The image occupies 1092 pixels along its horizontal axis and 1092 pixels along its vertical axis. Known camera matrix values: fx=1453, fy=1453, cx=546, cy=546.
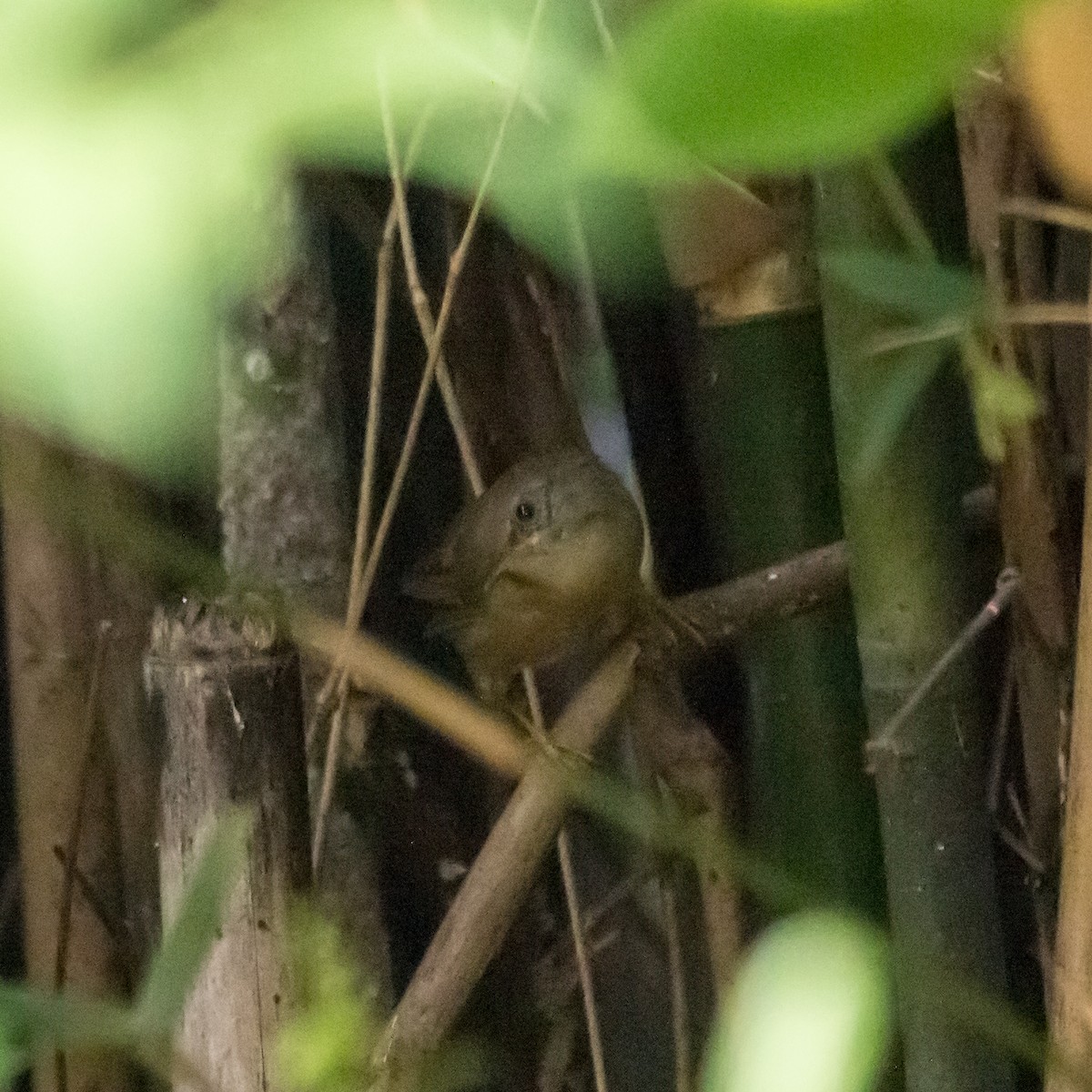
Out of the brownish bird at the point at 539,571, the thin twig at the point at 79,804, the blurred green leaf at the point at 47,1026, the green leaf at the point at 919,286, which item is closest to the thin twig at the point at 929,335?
the green leaf at the point at 919,286

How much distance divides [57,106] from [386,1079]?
1.67 feet

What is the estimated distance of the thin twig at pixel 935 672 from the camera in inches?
26.9

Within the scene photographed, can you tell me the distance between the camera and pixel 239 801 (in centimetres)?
61

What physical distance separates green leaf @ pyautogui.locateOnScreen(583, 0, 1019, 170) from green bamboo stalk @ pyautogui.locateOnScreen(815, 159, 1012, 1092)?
1.55 feet

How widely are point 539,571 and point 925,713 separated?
536 mm

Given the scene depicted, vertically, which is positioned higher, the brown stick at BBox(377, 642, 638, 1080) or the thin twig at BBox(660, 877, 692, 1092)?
the brown stick at BBox(377, 642, 638, 1080)

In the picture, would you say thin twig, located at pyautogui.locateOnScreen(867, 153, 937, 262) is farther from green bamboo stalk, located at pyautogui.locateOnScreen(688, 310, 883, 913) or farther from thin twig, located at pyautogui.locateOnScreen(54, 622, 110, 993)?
thin twig, located at pyautogui.locateOnScreen(54, 622, 110, 993)

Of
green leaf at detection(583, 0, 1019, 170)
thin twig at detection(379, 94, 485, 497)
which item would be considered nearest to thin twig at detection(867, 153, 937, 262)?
thin twig at detection(379, 94, 485, 497)

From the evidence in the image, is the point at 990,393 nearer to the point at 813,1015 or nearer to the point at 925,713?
the point at 813,1015

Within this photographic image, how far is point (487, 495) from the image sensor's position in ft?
3.45

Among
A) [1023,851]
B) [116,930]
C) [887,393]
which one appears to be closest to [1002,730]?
[1023,851]

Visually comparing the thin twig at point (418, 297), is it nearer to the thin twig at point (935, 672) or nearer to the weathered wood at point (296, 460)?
the weathered wood at point (296, 460)

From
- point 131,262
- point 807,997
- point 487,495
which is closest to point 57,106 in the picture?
point 131,262

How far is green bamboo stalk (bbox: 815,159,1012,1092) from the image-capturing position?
68cm
